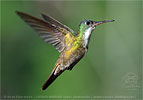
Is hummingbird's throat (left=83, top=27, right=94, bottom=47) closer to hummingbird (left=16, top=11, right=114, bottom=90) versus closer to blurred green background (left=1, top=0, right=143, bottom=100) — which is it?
hummingbird (left=16, top=11, right=114, bottom=90)

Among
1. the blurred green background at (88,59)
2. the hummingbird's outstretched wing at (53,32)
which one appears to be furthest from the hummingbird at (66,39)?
the blurred green background at (88,59)

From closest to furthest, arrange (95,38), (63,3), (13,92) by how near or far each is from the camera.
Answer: (13,92)
(95,38)
(63,3)

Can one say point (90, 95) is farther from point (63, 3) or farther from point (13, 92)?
point (63, 3)

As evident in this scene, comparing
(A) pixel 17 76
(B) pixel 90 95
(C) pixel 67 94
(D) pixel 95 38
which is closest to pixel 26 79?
(A) pixel 17 76

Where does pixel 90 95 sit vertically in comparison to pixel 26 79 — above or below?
below

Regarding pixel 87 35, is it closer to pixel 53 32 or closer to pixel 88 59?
pixel 53 32

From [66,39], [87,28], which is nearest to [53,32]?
[66,39]

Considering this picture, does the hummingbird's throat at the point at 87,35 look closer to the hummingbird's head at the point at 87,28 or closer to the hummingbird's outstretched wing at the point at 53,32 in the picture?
the hummingbird's head at the point at 87,28

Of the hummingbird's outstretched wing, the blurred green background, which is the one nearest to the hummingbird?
the hummingbird's outstretched wing
